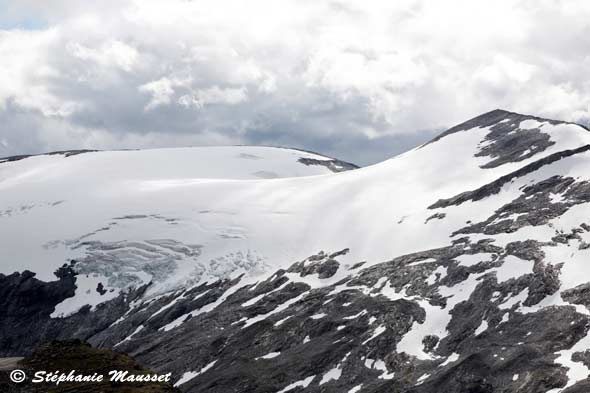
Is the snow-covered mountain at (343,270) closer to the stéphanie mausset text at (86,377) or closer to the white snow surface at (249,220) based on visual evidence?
the white snow surface at (249,220)

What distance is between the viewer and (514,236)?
3639 inches

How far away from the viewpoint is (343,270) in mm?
105500

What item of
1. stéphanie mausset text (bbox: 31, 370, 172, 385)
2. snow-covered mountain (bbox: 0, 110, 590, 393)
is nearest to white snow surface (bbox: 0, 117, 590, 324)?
snow-covered mountain (bbox: 0, 110, 590, 393)

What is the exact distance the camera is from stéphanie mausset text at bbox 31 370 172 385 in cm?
2558

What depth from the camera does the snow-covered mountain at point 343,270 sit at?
243 ft

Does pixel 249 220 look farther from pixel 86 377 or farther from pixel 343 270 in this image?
pixel 86 377

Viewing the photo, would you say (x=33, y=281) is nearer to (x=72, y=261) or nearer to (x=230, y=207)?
(x=72, y=261)

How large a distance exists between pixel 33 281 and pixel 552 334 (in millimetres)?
99613

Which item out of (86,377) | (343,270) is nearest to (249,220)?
(343,270)

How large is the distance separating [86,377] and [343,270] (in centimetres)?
8090

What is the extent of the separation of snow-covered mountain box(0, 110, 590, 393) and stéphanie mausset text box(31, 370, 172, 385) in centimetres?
4482

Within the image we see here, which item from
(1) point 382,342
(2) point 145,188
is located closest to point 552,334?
(1) point 382,342

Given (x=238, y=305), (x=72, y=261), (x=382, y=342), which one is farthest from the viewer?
(x=72, y=261)

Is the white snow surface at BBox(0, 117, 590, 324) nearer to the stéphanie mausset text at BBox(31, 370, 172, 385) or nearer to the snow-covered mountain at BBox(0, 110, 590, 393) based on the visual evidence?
the snow-covered mountain at BBox(0, 110, 590, 393)
